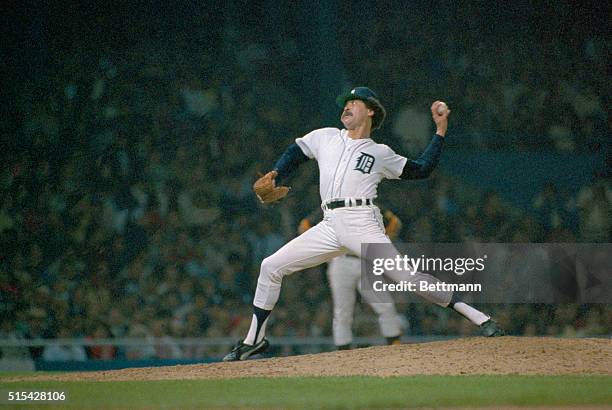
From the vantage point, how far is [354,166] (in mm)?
6203

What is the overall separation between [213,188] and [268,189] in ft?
15.3

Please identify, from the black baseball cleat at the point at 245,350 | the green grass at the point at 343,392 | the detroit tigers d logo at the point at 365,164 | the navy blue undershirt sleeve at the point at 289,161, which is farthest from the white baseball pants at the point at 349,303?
the green grass at the point at 343,392

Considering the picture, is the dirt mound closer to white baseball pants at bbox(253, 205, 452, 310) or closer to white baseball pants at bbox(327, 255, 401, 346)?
white baseball pants at bbox(253, 205, 452, 310)

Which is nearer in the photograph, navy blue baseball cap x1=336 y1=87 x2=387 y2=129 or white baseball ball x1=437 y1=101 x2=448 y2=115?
white baseball ball x1=437 y1=101 x2=448 y2=115

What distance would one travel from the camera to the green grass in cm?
452

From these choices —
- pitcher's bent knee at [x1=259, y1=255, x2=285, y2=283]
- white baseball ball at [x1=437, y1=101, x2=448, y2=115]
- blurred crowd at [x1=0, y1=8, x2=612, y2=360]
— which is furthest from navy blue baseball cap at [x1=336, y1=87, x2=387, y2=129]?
blurred crowd at [x1=0, y1=8, x2=612, y2=360]

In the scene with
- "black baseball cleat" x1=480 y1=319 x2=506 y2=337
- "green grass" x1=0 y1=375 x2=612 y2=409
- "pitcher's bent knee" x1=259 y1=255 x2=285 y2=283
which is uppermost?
"pitcher's bent knee" x1=259 y1=255 x2=285 y2=283

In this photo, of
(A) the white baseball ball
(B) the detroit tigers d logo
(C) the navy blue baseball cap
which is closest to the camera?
(B) the detroit tigers d logo

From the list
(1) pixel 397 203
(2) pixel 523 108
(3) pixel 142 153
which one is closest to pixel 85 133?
(3) pixel 142 153

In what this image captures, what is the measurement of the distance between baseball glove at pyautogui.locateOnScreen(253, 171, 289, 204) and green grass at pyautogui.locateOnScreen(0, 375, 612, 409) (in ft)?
4.68

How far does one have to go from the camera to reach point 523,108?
11312 millimetres

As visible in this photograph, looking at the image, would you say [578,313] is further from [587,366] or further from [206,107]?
[206,107]

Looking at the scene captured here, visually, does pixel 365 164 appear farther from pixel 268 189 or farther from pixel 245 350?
pixel 245 350

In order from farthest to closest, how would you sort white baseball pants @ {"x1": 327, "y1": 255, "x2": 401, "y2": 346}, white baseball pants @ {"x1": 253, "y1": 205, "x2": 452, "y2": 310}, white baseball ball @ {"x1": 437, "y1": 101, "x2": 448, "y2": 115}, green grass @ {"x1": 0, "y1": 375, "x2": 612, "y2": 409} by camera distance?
white baseball pants @ {"x1": 327, "y1": 255, "x2": 401, "y2": 346} < white baseball ball @ {"x1": 437, "y1": 101, "x2": 448, "y2": 115} < white baseball pants @ {"x1": 253, "y1": 205, "x2": 452, "y2": 310} < green grass @ {"x1": 0, "y1": 375, "x2": 612, "y2": 409}
